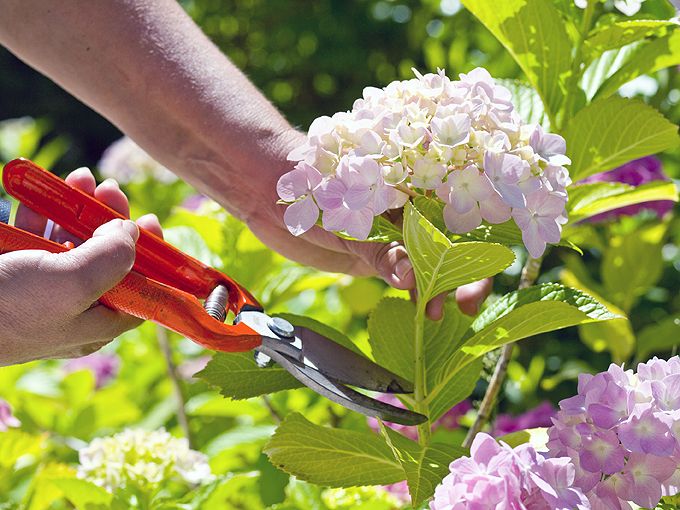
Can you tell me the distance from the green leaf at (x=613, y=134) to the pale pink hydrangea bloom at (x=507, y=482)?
45cm

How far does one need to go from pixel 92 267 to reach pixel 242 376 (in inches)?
10.9

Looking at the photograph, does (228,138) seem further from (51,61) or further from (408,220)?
(408,220)

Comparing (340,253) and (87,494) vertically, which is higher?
(340,253)

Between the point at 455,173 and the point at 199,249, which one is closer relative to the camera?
the point at 455,173

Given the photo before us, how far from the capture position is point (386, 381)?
1.09m

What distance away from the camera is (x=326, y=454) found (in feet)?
3.43

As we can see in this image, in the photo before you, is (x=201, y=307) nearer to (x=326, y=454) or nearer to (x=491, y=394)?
(x=326, y=454)

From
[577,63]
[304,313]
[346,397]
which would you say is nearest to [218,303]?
[346,397]

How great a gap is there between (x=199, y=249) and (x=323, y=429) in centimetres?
66

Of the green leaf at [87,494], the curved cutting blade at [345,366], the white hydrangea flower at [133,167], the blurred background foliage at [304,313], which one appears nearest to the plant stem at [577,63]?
the blurred background foliage at [304,313]

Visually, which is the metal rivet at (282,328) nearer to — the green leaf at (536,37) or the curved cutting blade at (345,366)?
the curved cutting blade at (345,366)

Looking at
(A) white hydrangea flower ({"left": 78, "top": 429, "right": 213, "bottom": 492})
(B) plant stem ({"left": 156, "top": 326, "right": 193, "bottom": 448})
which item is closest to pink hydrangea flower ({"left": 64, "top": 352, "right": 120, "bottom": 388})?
(B) plant stem ({"left": 156, "top": 326, "right": 193, "bottom": 448})

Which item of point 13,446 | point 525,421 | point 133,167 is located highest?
point 13,446

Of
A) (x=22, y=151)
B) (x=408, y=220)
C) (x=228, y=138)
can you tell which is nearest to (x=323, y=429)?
(x=408, y=220)
